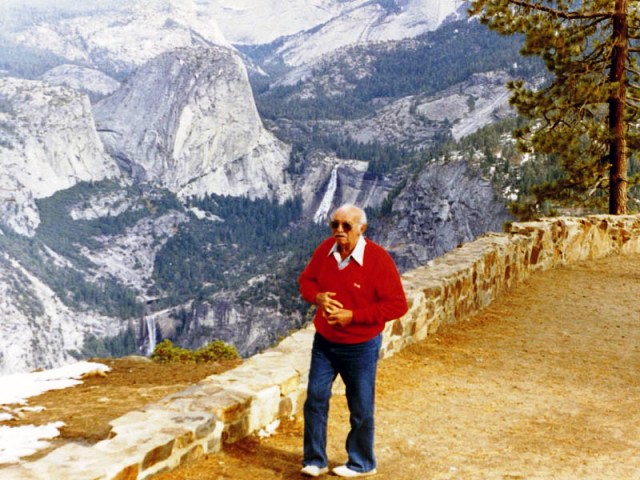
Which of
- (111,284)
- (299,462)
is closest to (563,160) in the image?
(299,462)

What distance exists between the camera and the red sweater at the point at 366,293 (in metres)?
4.70

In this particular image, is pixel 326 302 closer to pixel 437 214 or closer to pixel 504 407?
pixel 504 407

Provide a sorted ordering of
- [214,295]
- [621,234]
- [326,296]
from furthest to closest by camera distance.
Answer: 1. [214,295]
2. [621,234]
3. [326,296]

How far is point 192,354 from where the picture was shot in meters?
17.2

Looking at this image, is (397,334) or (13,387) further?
(13,387)

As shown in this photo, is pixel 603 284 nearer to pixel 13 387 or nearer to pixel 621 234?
pixel 621 234

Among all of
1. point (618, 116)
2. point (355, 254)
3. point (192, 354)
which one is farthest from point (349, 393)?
point (618, 116)

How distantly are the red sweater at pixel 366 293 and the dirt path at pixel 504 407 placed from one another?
1.25 m

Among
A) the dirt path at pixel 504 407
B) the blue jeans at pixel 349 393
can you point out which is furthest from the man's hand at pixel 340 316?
the dirt path at pixel 504 407

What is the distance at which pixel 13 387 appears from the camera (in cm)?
1190

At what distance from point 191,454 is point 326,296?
5.51ft

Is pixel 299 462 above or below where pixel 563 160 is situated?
below

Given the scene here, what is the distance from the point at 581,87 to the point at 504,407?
1180 centimetres

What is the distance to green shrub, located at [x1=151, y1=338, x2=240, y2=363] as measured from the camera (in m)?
15.6
